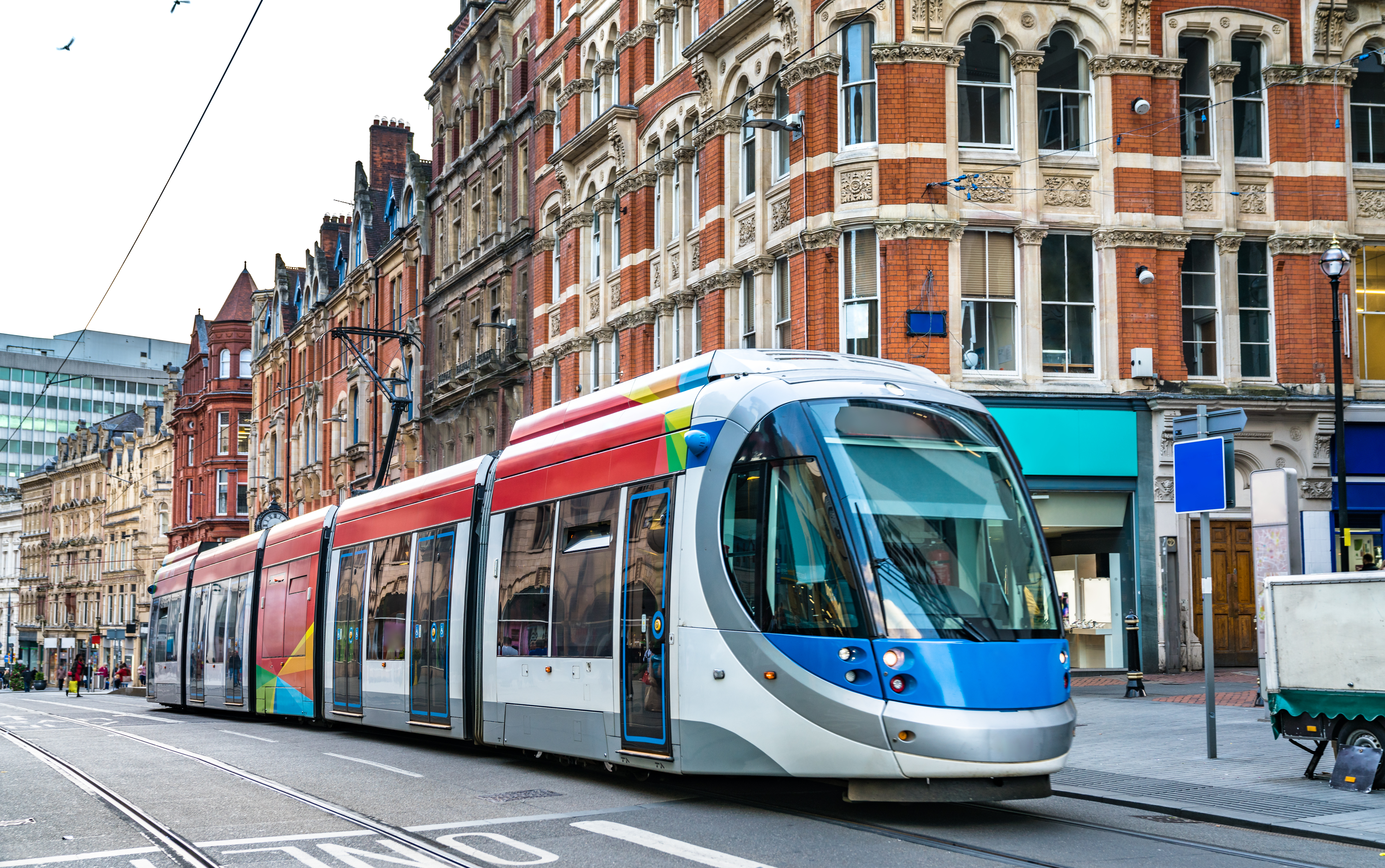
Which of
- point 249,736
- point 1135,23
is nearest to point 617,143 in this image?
point 1135,23

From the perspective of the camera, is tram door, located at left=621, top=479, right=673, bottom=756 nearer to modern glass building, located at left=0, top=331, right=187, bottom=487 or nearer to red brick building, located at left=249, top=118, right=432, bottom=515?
red brick building, located at left=249, top=118, right=432, bottom=515

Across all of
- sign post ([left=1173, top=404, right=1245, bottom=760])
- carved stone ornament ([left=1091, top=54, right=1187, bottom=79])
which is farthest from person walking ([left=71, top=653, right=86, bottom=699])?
sign post ([left=1173, top=404, right=1245, bottom=760])

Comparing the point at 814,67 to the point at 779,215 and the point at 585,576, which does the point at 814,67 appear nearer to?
the point at 779,215

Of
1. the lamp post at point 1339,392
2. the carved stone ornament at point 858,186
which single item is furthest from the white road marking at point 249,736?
the lamp post at point 1339,392

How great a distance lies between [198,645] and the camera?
29.0 meters

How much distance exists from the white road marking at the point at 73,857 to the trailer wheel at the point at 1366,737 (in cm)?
908

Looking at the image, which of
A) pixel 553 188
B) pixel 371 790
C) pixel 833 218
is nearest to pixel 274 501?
pixel 553 188

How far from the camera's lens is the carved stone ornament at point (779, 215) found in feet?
90.0

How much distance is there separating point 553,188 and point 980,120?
53.3 feet

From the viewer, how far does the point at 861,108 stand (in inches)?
1020

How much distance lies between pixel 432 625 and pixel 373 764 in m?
1.81

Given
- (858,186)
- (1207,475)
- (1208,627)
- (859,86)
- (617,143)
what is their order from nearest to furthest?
(1208,627) < (1207,475) < (858,186) < (859,86) < (617,143)

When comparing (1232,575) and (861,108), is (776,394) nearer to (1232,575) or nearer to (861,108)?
(861,108)

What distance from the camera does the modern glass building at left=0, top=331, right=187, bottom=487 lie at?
137000mm
